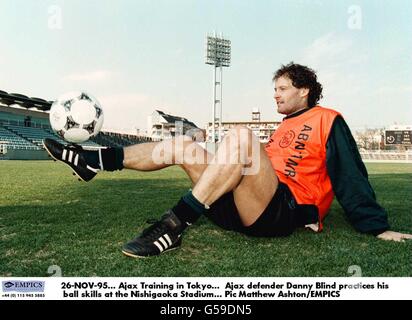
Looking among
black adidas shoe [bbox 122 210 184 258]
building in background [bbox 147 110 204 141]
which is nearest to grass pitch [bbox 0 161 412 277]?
black adidas shoe [bbox 122 210 184 258]

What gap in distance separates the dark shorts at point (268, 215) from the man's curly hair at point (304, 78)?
855 millimetres

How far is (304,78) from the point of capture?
9.43 feet

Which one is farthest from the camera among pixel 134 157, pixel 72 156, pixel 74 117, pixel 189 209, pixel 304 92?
pixel 74 117

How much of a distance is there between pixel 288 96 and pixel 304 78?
182 millimetres

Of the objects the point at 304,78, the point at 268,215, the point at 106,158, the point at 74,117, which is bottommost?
the point at 268,215

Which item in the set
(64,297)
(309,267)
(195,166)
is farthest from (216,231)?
(64,297)

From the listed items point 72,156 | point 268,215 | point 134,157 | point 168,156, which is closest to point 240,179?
point 268,215

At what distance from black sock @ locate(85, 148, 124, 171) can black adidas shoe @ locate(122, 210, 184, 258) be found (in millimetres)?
635

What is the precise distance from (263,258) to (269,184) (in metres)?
0.45

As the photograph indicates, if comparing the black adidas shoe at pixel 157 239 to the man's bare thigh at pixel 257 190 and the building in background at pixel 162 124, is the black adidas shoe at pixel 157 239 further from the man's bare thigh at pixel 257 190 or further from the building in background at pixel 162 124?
the building in background at pixel 162 124

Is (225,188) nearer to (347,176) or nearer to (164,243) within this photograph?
(164,243)

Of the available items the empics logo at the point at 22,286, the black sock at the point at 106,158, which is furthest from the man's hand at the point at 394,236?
the empics logo at the point at 22,286

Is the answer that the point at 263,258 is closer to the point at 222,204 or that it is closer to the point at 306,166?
the point at 222,204

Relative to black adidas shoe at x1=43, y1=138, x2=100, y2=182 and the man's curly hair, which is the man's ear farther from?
black adidas shoe at x1=43, y1=138, x2=100, y2=182
